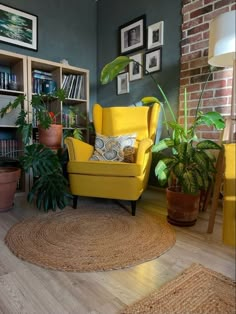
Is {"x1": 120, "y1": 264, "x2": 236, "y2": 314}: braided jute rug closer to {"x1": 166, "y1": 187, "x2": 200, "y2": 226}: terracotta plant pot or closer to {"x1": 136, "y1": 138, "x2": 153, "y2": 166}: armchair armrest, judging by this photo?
{"x1": 166, "y1": 187, "x2": 200, "y2": 226}: terracotta plant pot

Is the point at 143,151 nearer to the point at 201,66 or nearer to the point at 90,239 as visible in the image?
the point at 90,239

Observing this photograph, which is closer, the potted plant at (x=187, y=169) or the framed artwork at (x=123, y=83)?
the potted plant at (x=187, y=169)

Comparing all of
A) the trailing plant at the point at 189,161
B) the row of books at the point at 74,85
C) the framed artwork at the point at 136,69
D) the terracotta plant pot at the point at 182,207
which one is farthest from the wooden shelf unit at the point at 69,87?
the terracotta plant pot at the point at 182,207

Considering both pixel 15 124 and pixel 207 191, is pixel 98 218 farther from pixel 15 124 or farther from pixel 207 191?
pixel 15 124

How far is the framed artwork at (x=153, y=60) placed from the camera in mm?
2727

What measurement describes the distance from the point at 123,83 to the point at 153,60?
53cm

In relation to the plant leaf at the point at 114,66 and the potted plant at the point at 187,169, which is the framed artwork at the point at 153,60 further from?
the potted plant at the point at 187,169

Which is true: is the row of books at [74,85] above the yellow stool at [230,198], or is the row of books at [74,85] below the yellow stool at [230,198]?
above

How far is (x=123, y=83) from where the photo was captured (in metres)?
3.16

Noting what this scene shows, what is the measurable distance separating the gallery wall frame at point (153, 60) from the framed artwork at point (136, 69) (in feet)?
0.34

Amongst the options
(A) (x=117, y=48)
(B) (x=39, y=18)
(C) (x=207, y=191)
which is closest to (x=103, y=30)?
(A) (x=117, y=48)

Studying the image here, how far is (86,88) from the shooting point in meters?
3.11

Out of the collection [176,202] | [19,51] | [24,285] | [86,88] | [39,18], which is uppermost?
[39,18]

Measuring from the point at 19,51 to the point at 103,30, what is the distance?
128cm
